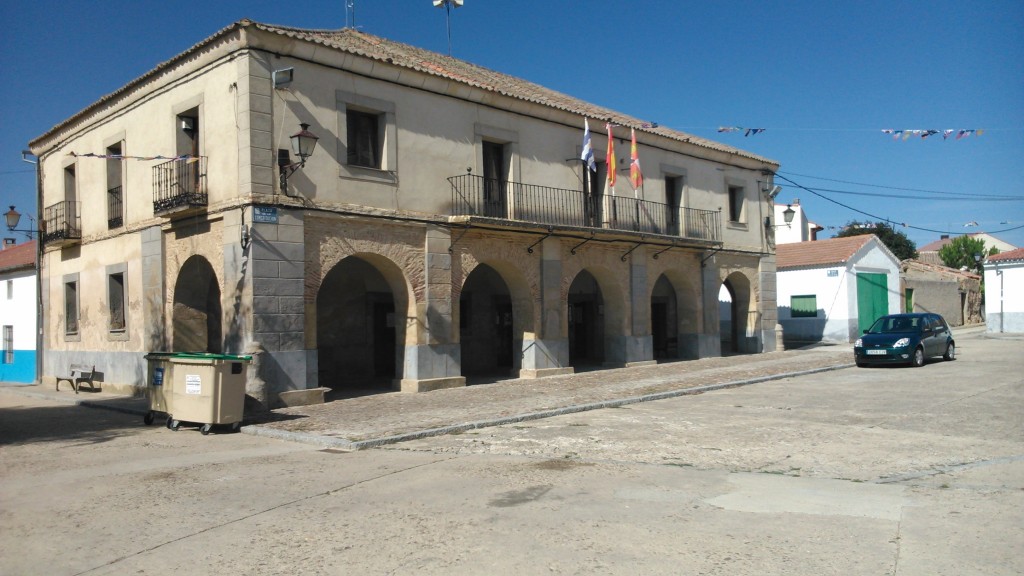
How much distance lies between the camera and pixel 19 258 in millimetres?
23750

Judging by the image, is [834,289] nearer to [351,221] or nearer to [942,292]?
[942,292]

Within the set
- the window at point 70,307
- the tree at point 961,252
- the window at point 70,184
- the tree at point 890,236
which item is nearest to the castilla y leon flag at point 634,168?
the window at point 70,184

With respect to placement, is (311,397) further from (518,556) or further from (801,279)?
(801,279)

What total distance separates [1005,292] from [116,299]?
34212 mm

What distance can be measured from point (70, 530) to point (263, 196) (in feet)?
27.0

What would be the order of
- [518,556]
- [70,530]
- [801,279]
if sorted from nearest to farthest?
[518,556] < [70,530] < [801,279]

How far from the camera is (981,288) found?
1783 inches

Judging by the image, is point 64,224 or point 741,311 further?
point 741,311

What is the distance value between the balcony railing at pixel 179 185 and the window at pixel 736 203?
652 inches

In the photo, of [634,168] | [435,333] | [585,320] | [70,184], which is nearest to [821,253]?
[585,320]

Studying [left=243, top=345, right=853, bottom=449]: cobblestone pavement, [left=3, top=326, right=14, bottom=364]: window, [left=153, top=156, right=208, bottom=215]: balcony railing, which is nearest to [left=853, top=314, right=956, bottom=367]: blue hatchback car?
[left=243, top=345, right=853, bottom=449]: cobblestone pavement

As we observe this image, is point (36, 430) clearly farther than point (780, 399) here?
No

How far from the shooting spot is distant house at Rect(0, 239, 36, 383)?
21.4 metres

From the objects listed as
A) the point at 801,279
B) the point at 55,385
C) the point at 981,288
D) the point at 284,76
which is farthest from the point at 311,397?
the point at 981,288
